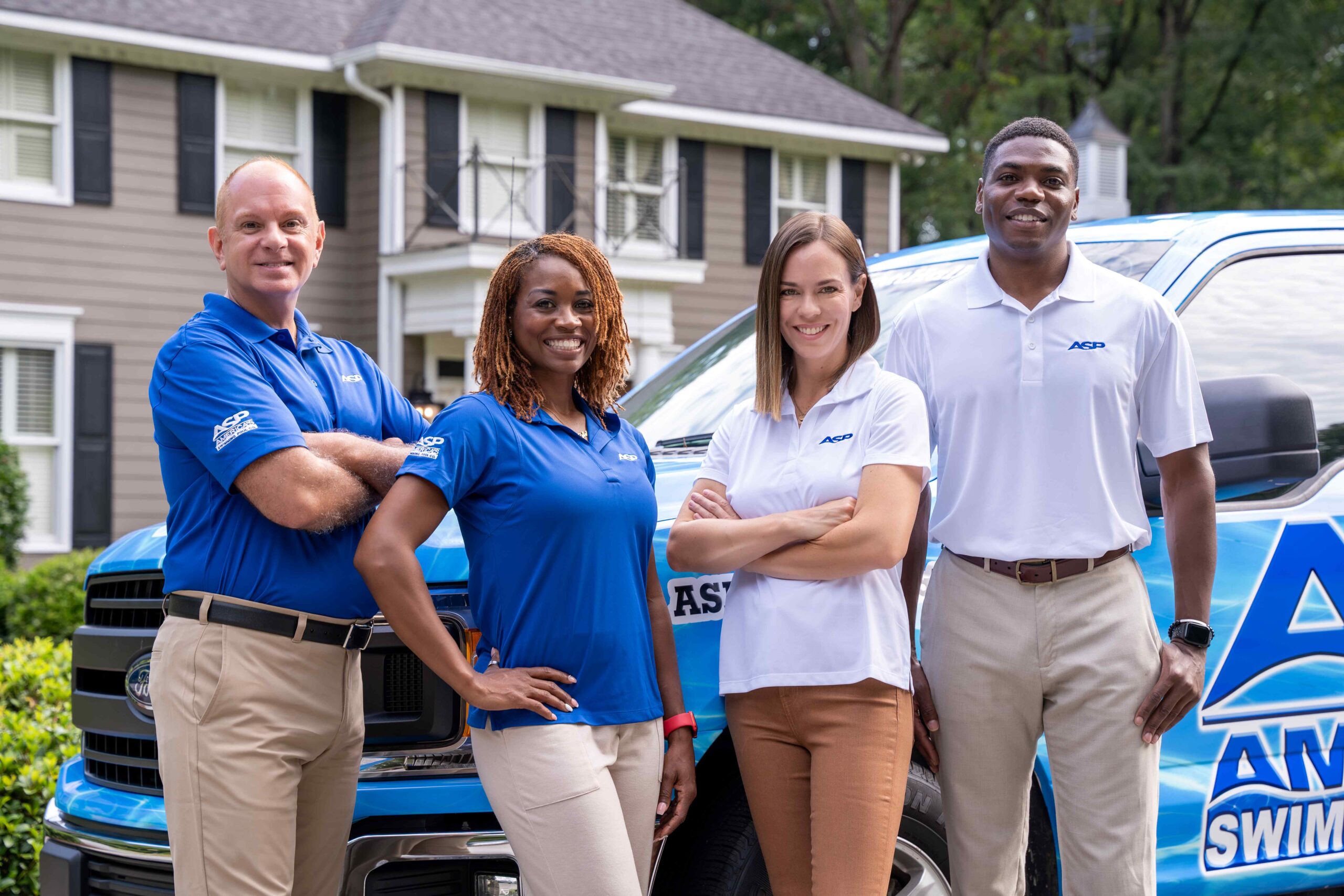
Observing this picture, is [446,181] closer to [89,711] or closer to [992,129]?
[992,129]

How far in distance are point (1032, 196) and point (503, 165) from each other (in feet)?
52.1

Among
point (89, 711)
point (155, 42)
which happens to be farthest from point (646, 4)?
point (89, 711)

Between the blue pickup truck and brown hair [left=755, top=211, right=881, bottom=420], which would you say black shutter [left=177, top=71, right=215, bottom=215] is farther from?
brown hair [left=755, top=211, right=881, bottom=420]

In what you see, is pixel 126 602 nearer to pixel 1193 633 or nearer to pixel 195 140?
pixel 1193 633

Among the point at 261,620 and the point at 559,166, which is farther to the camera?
the point at 559,166

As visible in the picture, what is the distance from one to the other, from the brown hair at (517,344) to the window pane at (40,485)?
46.2ft

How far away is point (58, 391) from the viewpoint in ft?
52.7

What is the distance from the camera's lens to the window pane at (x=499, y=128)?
18.4m

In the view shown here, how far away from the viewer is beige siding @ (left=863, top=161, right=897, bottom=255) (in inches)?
863

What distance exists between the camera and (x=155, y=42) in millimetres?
16172

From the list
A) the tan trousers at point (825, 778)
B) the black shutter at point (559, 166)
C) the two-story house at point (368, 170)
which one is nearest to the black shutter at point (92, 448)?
the two-story house at point (368, 170)

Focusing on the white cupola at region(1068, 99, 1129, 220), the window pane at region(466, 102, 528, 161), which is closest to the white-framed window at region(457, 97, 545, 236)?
the window pane at region(466, 102, 528, 161)

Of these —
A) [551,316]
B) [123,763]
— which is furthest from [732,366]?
[123,763]

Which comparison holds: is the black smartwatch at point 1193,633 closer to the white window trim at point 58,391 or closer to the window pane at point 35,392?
the white window trim at point 58,391
